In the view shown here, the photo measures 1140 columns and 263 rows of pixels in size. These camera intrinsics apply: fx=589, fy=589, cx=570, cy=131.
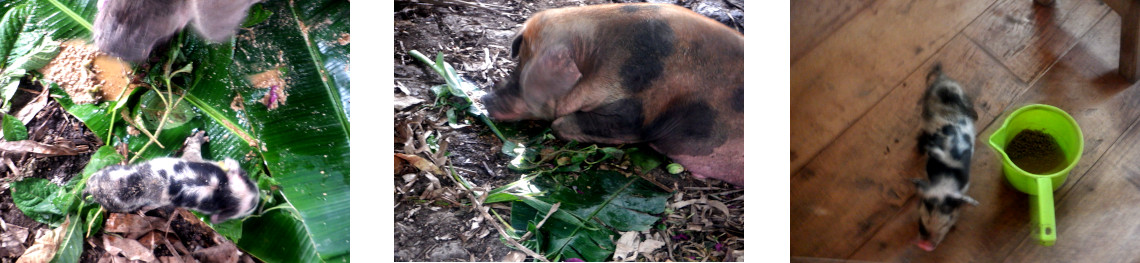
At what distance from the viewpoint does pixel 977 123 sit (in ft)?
3.83

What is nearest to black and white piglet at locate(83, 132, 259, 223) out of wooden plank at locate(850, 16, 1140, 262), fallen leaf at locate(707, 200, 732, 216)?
fallen leaf at locate(707, 200, 732, 216)

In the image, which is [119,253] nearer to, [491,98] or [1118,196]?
[491,98]

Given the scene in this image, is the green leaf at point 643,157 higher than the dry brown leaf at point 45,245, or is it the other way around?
the dry brown leaf at point 45,245

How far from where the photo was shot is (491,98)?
39.9 inches

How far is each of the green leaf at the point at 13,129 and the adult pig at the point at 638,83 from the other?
0.84 metres

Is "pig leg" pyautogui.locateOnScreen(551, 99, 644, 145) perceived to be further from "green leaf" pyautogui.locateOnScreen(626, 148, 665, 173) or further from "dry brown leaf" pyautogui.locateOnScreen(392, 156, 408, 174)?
"dry brown leaf" pyautogui.locateOnScreen(392, 156, 408, 174)

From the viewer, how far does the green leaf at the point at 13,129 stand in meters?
1.05

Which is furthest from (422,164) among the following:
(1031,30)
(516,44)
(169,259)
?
(1031,30)

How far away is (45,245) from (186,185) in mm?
300

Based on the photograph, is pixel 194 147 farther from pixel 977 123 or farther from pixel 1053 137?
pixel 1053 137

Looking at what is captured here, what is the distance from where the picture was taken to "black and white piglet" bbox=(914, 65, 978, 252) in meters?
1.16

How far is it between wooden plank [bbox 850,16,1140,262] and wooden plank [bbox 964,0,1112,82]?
0.02 m

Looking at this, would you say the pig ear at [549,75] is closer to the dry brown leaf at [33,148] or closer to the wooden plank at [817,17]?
the wooden plank at [817,17]

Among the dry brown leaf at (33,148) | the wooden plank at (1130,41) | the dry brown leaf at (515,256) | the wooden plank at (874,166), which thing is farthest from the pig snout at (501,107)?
the wooden plank at (1130,41)
